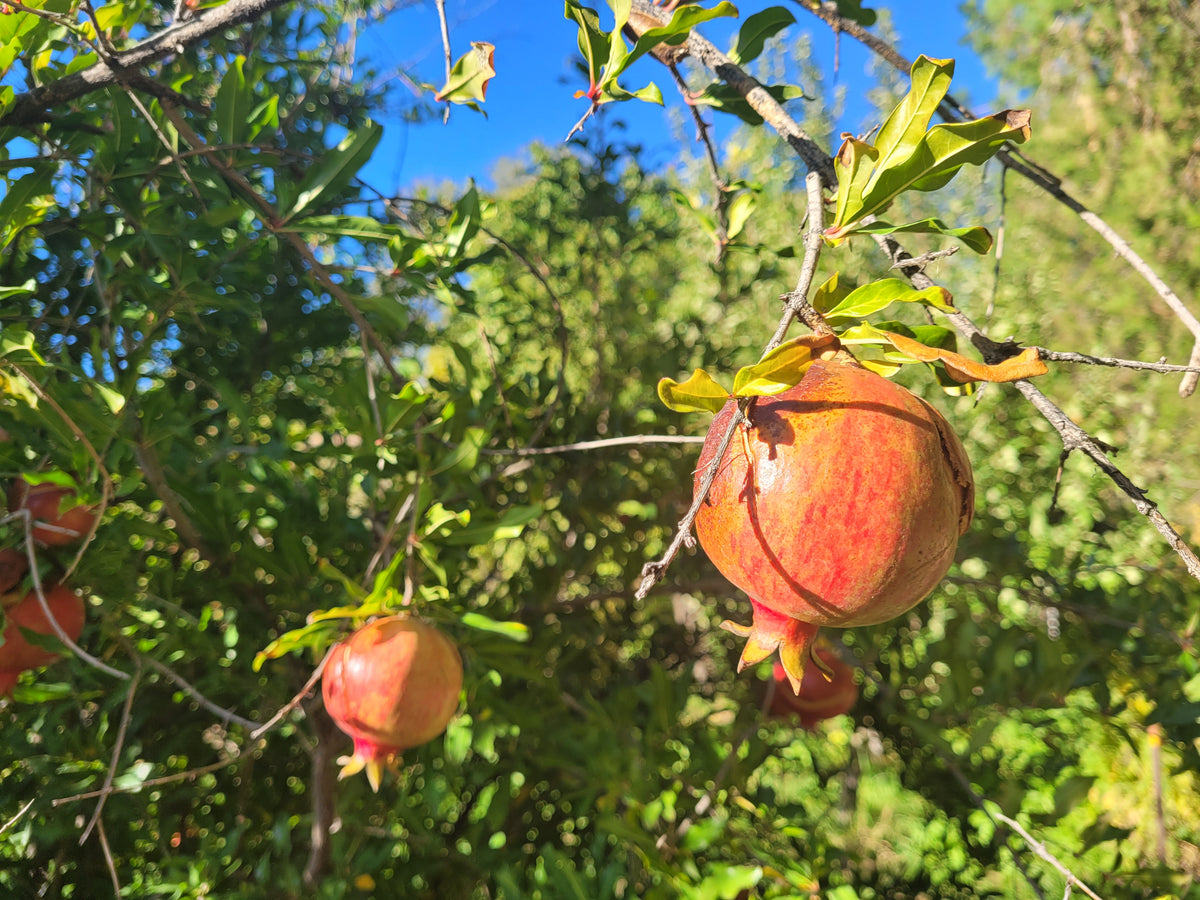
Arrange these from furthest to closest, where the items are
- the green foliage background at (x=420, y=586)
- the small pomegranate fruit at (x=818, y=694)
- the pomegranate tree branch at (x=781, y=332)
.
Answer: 1. the small pomegranate fruit at (x=818, y=694)
2. the green foliage background at (x=420, y=586)
3. the pomegranate tree branch at (x=781, y=332)

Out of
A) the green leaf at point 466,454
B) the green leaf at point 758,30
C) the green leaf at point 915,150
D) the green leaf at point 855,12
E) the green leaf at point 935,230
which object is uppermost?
the green leaf at point 855,12

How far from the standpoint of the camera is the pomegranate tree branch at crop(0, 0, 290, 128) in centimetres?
60

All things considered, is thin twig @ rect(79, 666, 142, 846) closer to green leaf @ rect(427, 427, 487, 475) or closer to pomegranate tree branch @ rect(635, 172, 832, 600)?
green leaf @ rect(427, 427, 487, 475)

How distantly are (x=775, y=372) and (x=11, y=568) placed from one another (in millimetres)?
888

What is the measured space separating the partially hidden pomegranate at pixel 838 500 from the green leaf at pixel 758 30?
15.3 inches

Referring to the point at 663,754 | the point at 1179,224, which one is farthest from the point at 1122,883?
the point at 1179,224

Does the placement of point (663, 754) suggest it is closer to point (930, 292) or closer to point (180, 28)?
point (930, 292)

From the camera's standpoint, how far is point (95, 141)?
0.80 metres

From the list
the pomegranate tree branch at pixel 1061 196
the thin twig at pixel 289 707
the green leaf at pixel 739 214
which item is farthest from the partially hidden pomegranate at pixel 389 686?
the pomegranate tree branch at pixel 1061 196

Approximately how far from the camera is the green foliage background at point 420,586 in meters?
0.81

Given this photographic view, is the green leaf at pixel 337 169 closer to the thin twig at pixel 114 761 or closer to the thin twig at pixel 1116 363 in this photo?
the thin twig at pixel 114 761

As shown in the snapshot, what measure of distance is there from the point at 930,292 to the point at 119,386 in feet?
2.84

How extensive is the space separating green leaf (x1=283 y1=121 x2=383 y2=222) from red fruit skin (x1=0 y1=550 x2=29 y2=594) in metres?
0.50

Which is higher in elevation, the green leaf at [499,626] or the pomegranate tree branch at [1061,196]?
the pomegranate tree branch at [1061,196]
